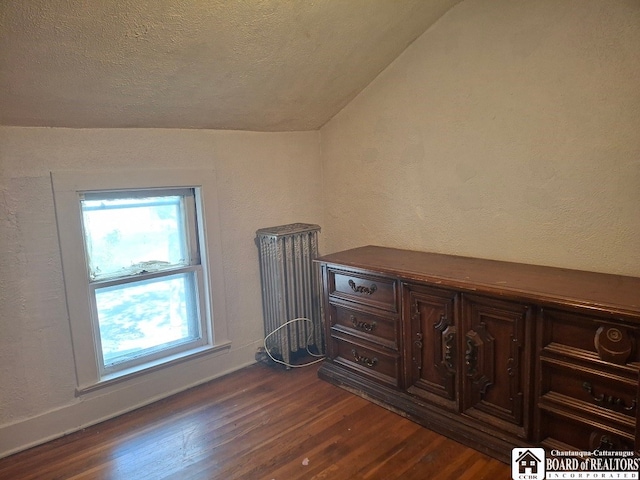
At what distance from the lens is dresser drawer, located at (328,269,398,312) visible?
2.56 metres

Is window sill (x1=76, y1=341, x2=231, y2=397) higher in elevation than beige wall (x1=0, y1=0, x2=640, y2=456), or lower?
lower

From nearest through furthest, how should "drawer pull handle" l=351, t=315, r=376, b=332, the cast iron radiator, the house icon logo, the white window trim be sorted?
the house icon logo → the white window trim → "drawer pull handle" l=351, t=315, r=376, b=332 → the cast iron radiator

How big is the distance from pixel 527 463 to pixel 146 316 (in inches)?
88.6

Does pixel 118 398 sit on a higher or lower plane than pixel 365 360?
lower

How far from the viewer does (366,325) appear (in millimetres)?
2750

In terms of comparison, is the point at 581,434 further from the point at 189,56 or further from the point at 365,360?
the point at 189,56

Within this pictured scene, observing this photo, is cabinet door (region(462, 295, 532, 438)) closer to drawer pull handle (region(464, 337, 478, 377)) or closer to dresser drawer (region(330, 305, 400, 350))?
drawer pull handle (region(464, 337, 478, 377))

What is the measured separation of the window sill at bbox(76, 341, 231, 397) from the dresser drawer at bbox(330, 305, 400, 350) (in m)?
0.81

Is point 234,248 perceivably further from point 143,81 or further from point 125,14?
point 125,14

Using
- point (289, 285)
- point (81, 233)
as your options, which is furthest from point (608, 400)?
point (81, 233)

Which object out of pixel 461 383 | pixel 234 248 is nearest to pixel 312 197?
pixel 234 248

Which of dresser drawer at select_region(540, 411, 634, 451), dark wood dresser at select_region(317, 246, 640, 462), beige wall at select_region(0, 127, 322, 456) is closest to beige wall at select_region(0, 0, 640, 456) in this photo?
beige wall at select_region(0, 127, 322, 456)

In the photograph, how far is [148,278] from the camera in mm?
2816

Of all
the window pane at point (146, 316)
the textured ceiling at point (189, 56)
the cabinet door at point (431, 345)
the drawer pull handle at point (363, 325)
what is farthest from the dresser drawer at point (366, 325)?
the textured ceiling at point (189, 56)
